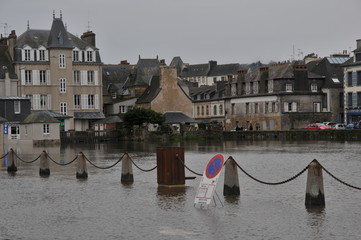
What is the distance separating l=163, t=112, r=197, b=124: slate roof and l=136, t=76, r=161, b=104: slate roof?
343 centimetres

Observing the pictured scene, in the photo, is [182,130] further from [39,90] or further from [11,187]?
[11,187]

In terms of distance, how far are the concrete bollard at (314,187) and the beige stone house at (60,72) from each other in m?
81.0

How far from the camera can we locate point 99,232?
17.5 metres

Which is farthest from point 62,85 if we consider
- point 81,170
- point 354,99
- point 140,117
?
point 81,170

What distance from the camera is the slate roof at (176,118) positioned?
103 m

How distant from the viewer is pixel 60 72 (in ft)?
332

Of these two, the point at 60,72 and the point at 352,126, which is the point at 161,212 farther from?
the point at 60,72

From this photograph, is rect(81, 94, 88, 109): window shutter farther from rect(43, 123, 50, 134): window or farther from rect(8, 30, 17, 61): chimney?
rect(43, 123, 50, 134): window

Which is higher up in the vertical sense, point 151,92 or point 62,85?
point 62,85

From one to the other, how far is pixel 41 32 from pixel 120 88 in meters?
19.6

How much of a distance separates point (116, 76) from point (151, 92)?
52.7 ft

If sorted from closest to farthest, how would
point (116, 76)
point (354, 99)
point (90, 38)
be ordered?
1. point (354, 99)
2. point (90, 38)
3. point (116, 76)

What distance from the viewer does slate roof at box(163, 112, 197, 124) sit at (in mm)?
103312

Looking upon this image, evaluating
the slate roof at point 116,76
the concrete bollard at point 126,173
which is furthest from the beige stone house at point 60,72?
the concrete bollard at point 126,173
